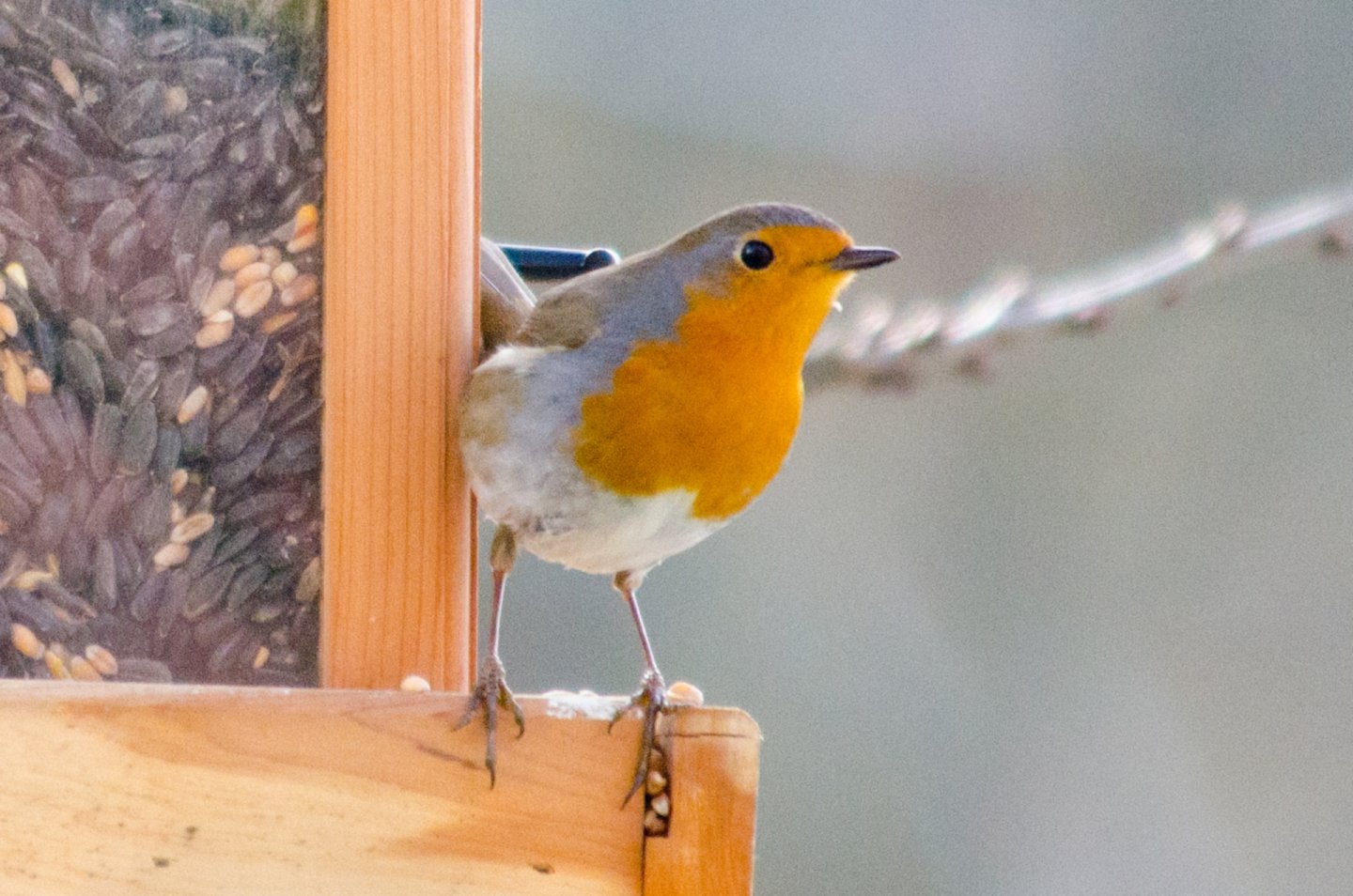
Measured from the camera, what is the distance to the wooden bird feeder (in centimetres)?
231

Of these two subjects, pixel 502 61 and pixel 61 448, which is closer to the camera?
pixel 61 448

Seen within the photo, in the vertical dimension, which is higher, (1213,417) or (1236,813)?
(1213,417)

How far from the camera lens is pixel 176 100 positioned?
2656 mm

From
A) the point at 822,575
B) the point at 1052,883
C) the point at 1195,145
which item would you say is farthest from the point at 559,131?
the point at 1052,883

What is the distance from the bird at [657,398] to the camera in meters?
2.84

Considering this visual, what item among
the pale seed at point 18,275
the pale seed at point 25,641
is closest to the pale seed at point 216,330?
the pale seed at point 18,275

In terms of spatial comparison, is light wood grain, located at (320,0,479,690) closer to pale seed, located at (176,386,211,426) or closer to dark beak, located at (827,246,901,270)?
pale seed, located at (176,386,211,426)

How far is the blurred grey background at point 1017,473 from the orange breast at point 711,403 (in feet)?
11.8

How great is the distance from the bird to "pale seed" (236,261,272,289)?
0.35m

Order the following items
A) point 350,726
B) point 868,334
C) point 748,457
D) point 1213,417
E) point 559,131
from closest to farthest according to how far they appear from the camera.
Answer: point 350,726
point 748,457
point 868,334
point 559,131
point 1213,417

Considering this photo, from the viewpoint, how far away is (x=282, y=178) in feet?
8.99

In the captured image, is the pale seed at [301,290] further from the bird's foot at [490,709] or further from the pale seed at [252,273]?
the bird's foot at [490,709]

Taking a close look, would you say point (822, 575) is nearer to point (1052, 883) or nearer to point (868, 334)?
point (1052, 883)

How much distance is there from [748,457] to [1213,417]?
4.80 metres
